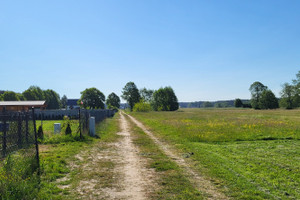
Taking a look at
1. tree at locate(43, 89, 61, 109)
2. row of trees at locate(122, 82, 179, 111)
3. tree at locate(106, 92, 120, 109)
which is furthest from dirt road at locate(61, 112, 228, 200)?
tree at locate(106, 92, 120, 109)

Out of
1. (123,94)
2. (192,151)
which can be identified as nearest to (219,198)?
(192,151)

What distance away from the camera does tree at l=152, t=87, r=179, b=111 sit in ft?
346

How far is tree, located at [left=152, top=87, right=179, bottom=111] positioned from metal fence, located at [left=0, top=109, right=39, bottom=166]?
9674 centimetres

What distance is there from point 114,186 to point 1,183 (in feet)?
8.85

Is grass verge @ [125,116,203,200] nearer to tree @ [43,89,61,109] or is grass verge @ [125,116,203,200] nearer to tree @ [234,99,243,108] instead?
tree @ [43,89,61,109]

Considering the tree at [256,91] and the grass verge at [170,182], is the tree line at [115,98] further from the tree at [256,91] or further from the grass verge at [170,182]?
the grass verge at [170,182]

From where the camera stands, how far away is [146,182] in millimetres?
6109

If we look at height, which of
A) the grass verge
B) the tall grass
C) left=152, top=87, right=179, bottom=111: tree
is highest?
left=152, top=87, right=179, bottom=111: tree

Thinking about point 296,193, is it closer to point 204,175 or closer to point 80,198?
point 204,175

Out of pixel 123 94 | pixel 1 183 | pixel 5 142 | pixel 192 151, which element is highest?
pixel 123 94

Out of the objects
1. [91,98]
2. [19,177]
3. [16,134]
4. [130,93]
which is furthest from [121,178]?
[130,93]

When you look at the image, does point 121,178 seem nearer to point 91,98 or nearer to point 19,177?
point 19,177

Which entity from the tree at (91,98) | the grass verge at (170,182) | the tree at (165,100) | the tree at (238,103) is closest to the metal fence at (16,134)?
the grass verge at (170,182)

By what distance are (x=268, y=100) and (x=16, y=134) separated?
313ft
